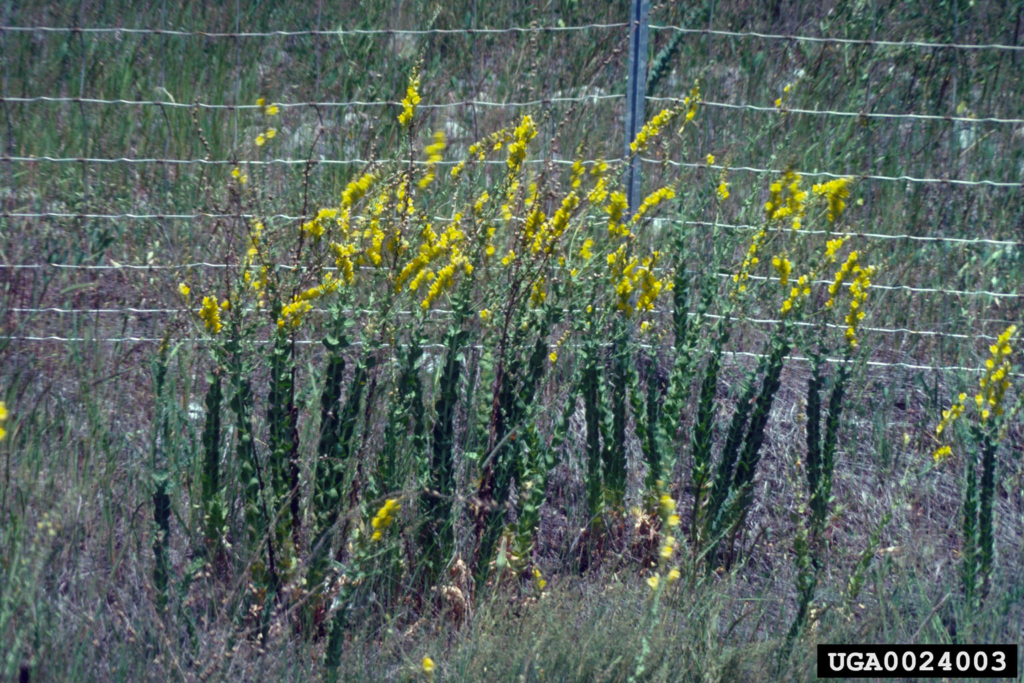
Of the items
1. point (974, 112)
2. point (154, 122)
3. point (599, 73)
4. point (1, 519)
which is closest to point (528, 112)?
point (599, 73)

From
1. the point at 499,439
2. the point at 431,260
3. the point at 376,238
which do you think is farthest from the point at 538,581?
the point at 376,238

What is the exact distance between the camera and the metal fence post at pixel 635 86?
3445 millimetres

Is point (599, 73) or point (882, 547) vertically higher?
point (599, 73)

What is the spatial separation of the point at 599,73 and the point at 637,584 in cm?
326

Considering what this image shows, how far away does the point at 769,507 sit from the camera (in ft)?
9.68

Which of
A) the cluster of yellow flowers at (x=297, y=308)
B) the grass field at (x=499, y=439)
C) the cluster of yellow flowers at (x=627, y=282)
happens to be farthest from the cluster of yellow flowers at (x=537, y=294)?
the cluster of yellow flowers at (x=297, y=308)

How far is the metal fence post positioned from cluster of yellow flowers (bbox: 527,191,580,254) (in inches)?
42.0

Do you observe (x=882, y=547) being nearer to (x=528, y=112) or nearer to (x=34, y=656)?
(x=34, y=656)

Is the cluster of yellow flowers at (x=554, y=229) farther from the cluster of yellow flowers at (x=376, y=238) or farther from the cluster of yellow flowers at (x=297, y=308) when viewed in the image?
the cluster of yellow flowers at (x=297, y=308)

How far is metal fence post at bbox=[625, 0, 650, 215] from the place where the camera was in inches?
136

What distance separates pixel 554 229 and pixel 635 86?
1.28m

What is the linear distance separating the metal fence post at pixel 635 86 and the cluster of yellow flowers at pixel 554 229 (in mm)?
1067

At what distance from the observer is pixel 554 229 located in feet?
8.04

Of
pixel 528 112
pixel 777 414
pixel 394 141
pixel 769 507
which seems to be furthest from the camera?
pixel 394 141
